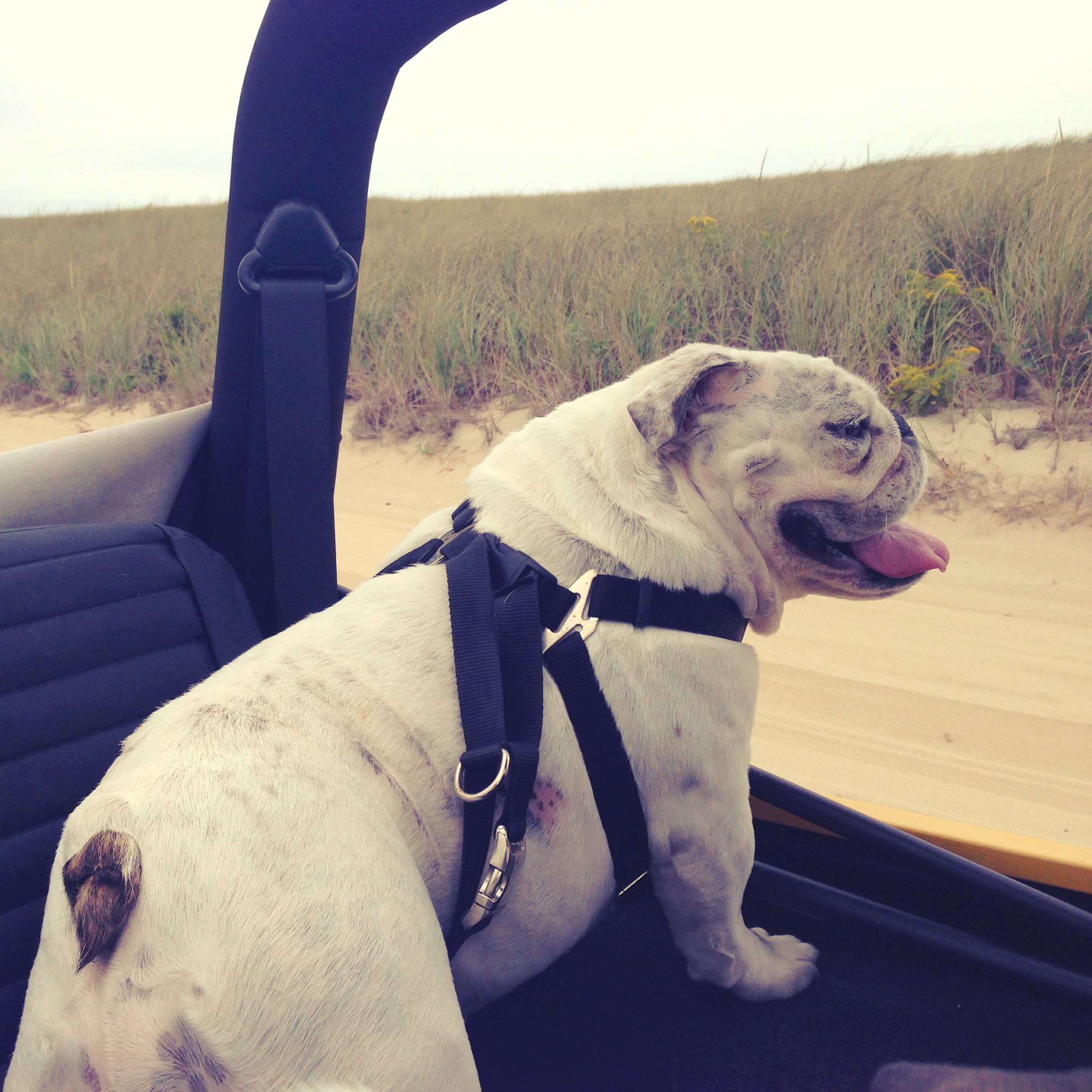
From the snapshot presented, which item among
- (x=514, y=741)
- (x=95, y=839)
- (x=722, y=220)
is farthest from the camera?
(x=722, y=220)

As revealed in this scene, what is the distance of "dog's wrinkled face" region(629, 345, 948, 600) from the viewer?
163 cm

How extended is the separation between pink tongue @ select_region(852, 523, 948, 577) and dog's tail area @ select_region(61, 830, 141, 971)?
1.40m

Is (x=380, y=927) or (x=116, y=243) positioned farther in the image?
(x=116, y=243)

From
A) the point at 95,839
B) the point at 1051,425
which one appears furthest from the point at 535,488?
the point at 1051,425

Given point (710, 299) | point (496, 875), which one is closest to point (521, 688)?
point (496, 875)

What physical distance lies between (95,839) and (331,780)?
0.30 metres

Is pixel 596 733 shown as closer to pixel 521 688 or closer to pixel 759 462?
pixel 521 688

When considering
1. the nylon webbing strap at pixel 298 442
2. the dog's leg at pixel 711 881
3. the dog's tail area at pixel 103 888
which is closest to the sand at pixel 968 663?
the dog's leg at pixel 711 881

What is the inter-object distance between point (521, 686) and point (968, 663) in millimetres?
2284

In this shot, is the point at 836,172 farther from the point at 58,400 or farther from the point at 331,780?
the point at 58,400

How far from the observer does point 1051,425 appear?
426cm

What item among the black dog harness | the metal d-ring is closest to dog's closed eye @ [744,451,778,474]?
the black dog harness

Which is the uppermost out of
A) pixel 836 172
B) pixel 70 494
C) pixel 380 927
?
pixel 836 172

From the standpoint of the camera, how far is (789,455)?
64.9 inches
